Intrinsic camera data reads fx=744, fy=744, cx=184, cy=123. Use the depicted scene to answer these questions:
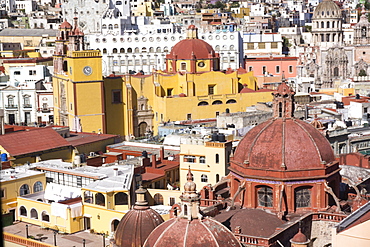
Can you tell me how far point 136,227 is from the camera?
2906cm

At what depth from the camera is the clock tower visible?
202ft

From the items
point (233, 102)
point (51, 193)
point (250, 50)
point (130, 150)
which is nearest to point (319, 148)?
point (51, 193)

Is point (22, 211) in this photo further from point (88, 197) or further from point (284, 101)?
point (284, 101)

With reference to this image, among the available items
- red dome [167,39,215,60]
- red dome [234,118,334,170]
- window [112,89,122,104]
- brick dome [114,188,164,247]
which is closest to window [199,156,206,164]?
red dome [234,118,334,170]

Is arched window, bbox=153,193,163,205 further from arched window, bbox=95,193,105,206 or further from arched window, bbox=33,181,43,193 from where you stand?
arched window, bbox=33,181,43,193

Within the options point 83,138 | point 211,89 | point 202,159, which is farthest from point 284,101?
point 211,89

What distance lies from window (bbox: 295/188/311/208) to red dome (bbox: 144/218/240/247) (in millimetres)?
5889

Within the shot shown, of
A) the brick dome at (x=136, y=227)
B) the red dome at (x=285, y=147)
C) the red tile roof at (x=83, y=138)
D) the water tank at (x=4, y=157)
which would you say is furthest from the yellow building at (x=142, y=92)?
the brick dome at (x=136, y=227)

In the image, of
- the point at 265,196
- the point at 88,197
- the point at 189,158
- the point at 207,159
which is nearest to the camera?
the point at 265,196

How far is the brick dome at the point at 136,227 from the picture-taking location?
2903 centimetres

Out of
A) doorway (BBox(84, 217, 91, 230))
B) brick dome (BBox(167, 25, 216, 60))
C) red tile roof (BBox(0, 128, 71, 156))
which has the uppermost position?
brick dome (BBox(167, 25, 216, 60))

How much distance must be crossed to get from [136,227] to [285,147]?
716 cm

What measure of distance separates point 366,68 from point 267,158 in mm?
65353

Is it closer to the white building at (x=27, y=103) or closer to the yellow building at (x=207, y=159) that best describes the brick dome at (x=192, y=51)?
the white building at (x=27, y=103)
